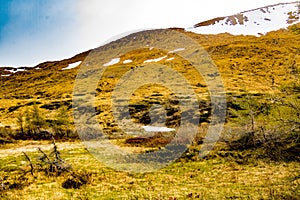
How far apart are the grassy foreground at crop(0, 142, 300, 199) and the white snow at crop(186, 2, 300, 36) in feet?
456

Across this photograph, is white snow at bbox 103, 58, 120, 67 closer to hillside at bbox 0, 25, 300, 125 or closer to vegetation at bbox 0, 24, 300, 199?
hillside at bbox 0, 25, 300, 125

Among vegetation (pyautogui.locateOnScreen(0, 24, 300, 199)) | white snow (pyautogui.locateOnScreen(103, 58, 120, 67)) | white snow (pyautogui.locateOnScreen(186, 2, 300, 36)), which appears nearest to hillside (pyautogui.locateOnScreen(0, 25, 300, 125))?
white snow (pyautogui.locateOnScreen(103, 58, 120, 67))

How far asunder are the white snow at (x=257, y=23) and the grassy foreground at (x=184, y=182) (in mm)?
138853

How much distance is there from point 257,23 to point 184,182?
163153mm

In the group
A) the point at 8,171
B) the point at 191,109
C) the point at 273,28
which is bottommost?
the point at 191,109

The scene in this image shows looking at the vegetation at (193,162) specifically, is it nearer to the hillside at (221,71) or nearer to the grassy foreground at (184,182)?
the grassy foreground at (184,182)

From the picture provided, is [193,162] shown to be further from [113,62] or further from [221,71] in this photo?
[113,62]

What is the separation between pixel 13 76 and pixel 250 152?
163165 mm

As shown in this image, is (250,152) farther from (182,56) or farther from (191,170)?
(182,56)

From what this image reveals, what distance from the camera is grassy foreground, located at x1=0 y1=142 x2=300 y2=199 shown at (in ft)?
63.6

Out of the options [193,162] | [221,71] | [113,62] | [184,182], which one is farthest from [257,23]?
[184,182]

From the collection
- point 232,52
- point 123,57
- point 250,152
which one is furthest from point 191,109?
point 123,57

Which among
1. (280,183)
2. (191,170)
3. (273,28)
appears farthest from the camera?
(273,28)

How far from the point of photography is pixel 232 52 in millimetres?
124188
